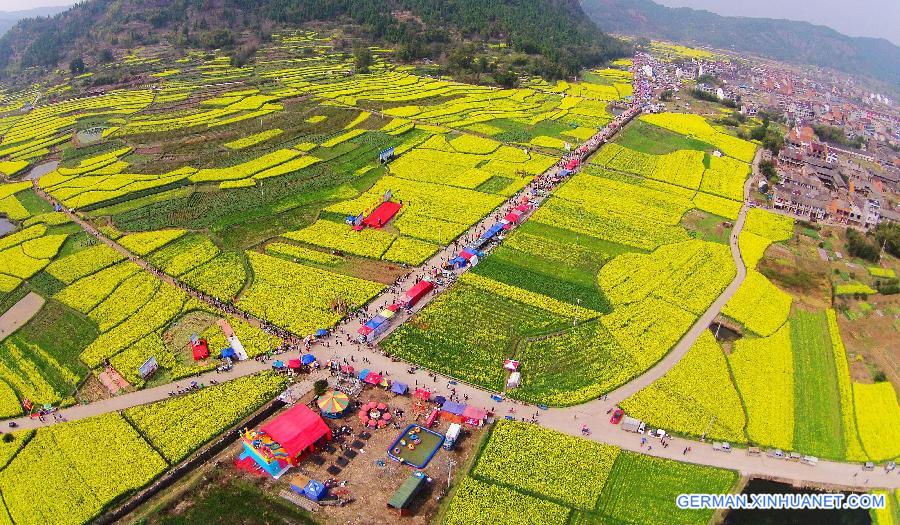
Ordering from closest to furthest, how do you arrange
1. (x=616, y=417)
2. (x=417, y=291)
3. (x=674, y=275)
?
(x=616, y=417)
(x=417, y=291)
(x=674, y=275)

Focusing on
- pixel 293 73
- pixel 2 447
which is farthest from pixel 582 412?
pixel 293 73

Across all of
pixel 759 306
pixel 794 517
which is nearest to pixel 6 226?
pixel 794 517

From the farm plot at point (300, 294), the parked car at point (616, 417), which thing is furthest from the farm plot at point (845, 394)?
the farm plot at point (300, 294)

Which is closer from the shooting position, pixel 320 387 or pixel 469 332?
pixel 320 387

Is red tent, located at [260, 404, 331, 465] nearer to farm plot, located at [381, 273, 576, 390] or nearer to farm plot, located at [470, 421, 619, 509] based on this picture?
farm plot, located at [381, 273, 576, 390]

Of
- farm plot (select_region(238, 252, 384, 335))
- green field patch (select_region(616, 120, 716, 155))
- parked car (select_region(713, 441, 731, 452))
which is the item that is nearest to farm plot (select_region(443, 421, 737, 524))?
parked car (select_region(713, 441, 731, 452))

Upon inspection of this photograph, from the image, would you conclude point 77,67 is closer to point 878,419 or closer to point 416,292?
point 416,292
